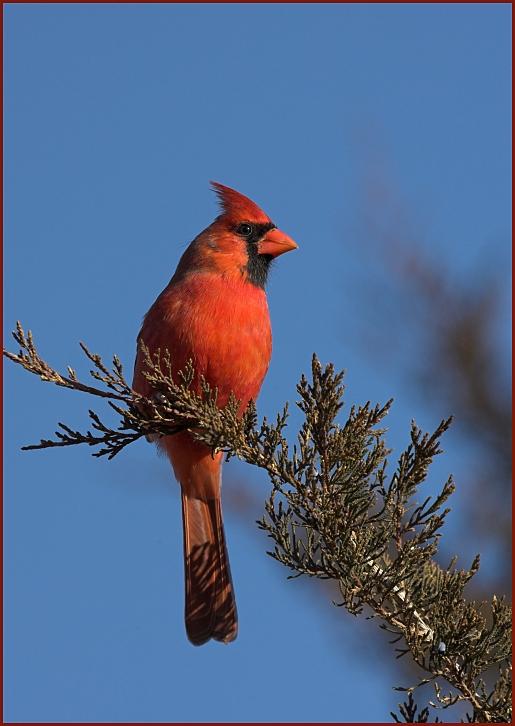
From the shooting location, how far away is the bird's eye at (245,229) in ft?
12.4

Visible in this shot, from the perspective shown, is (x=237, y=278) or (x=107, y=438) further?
(x=237, y=278)

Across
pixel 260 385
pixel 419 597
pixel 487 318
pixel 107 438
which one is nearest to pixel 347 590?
pixel 419 597

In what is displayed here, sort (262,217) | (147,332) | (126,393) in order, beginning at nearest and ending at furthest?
(126,393) < (147,332) < (262,217)

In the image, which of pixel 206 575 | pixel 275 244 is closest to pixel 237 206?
pixel 275 244

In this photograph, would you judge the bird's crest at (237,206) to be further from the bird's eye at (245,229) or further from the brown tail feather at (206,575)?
the brown tail feather at (206,575)

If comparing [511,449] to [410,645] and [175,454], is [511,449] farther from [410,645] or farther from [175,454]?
[410,645]

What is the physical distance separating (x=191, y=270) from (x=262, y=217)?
0.42 meters

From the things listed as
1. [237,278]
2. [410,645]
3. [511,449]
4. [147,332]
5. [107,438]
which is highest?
[237,278]

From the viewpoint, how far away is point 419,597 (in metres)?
2.25

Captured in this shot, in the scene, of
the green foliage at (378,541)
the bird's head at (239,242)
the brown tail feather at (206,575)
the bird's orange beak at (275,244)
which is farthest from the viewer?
→ the bird's orange beak at (275,244)

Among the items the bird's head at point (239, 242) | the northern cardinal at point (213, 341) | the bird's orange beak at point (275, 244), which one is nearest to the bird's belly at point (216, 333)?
the northern cardinal at point (213, 341)

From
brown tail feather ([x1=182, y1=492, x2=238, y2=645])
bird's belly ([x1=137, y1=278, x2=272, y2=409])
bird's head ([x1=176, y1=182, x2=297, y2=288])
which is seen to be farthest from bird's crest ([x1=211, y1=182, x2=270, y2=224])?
brown tail feather ([x1=182, y1=492, x2=238, y2=645])

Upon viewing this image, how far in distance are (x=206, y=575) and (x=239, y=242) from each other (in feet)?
3.84

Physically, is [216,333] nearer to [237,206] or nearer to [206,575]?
[237,206]
